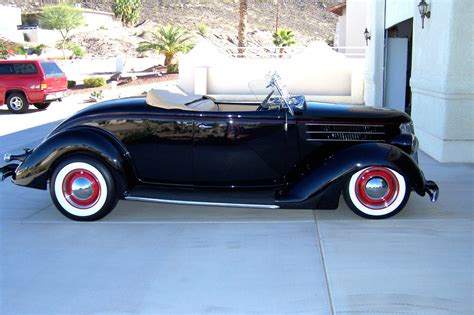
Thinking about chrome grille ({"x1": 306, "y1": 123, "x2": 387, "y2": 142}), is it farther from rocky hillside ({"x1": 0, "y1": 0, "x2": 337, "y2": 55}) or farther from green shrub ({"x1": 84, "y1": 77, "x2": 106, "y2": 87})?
rocky hillside ({"x1": 0, "y1": 0, "x2": 337, "y2": 55})

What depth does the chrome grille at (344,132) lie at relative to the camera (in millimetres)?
5047

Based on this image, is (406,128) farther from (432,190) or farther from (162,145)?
(162,145)

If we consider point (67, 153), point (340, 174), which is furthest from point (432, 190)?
point (67, 153)

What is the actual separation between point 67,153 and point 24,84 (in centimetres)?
1176

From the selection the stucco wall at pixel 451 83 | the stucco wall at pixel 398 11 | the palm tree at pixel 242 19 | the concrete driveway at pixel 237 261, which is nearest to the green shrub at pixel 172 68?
the palm tree at pixel 242 19

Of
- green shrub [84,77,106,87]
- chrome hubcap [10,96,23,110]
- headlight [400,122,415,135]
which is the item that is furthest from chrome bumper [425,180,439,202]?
green shrub [84,77,106,87]

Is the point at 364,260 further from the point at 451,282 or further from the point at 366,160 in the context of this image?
the point at 366,160

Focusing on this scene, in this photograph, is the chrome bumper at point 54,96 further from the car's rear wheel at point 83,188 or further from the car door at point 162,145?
the car door at point 162,145

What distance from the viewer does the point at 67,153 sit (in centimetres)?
505

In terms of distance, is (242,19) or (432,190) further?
(242,19)

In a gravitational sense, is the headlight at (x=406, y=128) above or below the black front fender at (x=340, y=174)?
above

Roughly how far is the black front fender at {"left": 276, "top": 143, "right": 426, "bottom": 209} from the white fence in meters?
11.4

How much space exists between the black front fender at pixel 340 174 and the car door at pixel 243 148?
1.15ft

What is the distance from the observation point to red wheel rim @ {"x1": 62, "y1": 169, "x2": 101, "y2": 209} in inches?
198
